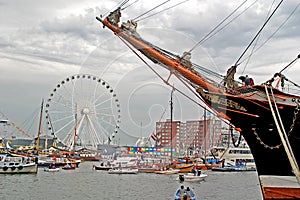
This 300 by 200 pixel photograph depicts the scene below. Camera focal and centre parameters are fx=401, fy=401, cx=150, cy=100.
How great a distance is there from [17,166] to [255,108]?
137 ft

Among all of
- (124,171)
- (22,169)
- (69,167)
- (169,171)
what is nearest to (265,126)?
(169,171)

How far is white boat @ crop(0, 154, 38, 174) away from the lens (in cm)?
5150

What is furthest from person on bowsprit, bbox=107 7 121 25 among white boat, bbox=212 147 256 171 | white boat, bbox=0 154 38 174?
white boat, bbox=212 147 256 171

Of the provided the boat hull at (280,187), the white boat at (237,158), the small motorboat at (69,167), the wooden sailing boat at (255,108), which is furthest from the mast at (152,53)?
the white boat at (237,158)

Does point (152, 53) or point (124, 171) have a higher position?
point (152, 53)

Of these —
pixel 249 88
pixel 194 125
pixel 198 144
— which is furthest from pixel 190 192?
pixel 194 125

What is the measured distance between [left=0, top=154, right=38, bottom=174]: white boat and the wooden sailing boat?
128ft

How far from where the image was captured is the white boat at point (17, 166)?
51500 mm

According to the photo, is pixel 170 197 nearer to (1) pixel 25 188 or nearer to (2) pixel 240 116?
(1) pixel 25 188

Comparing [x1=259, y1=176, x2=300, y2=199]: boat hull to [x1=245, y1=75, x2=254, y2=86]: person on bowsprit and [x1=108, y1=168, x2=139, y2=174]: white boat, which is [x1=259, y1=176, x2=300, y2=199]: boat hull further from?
[x1=108, y1=168, x2=139, y2=174]: white boat

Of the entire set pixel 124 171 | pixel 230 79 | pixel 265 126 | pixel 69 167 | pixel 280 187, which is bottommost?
pixel 280 187

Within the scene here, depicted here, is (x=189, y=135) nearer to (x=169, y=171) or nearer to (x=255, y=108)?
(x=169, y=171)

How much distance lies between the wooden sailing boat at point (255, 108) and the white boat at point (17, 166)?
38.9m

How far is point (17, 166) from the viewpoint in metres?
51.6
